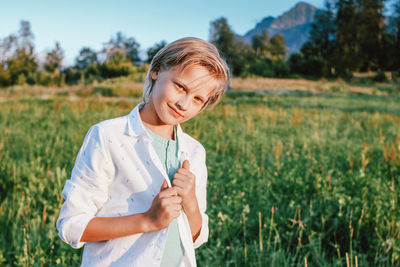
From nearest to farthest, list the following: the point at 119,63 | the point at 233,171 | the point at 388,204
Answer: the point at 388,204
the point at 233,171
the point at 119,63

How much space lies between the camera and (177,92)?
39.1 inches

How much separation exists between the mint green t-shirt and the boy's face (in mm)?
81

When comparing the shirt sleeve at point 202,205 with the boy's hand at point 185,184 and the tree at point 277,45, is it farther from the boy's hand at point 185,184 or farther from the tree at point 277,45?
the tree at point 277,45

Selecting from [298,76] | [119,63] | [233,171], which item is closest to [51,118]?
[233,171]

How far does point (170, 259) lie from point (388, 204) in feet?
7.12

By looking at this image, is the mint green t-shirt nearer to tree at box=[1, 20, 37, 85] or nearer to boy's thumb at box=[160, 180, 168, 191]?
boy's thumb at box=[160, 180, 168, 191]

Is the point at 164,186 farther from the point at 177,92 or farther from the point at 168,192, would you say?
the point at 177,92

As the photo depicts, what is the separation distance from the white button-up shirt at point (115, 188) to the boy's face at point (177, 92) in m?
0.10

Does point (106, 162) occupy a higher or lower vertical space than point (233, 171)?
higher

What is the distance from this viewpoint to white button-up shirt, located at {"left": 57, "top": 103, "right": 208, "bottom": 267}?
2.80 ft

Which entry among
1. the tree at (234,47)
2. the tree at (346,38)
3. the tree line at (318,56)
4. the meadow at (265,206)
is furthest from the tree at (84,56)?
the meadow at (265,206)

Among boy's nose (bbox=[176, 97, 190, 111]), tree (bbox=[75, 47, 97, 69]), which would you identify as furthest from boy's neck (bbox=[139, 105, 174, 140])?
tree (bbox=[75, 47, 97, 69])

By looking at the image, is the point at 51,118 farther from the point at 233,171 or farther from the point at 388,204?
the point at 388,204

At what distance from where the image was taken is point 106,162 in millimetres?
885
